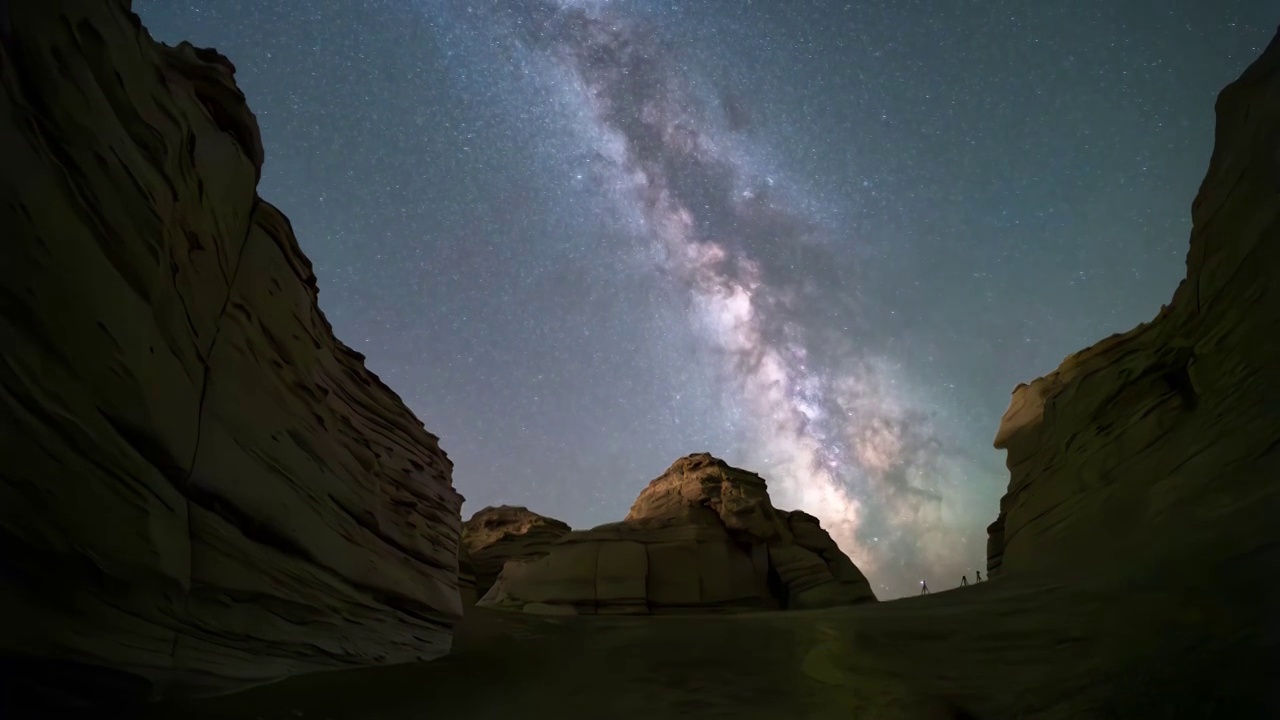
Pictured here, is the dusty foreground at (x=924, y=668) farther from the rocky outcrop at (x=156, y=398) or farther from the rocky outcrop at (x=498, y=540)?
the rocky outcrop at (x=498, y=540)

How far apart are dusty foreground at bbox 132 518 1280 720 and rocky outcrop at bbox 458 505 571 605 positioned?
21.1m

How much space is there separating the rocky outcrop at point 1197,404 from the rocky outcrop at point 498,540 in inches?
861

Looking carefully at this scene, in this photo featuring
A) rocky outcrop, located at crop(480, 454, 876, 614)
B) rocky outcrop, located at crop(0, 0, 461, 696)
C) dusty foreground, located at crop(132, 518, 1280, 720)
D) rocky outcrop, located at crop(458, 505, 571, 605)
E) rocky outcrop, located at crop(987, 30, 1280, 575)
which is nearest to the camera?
rocky outcrop, located at crop(0, 0, 461, 696)

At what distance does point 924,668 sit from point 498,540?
2756 centimetres

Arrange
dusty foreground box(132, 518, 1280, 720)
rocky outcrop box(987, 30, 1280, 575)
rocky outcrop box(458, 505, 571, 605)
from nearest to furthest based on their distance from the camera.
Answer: dusty foreground box(132, 518, 1280, 720)
rocky outcrop box(987, 30, 1280, 575)
rocky outcrop box(458, 505, 571, 605)

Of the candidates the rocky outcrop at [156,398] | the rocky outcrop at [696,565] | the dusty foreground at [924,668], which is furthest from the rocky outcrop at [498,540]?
the rocky outcrop at [156,398]

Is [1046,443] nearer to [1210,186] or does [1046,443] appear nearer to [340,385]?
[1210,186]

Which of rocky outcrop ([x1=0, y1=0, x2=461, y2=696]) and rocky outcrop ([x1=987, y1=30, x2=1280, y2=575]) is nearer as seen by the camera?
rocky outcrop ([x1=0, y1=0, x2=461, y2=696])

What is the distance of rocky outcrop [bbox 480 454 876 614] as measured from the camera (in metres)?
24.0

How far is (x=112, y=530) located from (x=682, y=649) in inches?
274

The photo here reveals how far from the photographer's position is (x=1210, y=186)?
10.6 meters

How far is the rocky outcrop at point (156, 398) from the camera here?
3738 millimetres

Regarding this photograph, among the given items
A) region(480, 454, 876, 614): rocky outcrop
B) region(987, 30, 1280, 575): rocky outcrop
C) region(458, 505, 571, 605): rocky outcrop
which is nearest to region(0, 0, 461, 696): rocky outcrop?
region(987, 30, 1280, 575): rocky outcrop

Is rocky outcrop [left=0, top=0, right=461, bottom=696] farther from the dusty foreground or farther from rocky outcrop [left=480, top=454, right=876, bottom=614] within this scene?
rocky outcrop [left=480, top=454, right=876, bottom=614]
